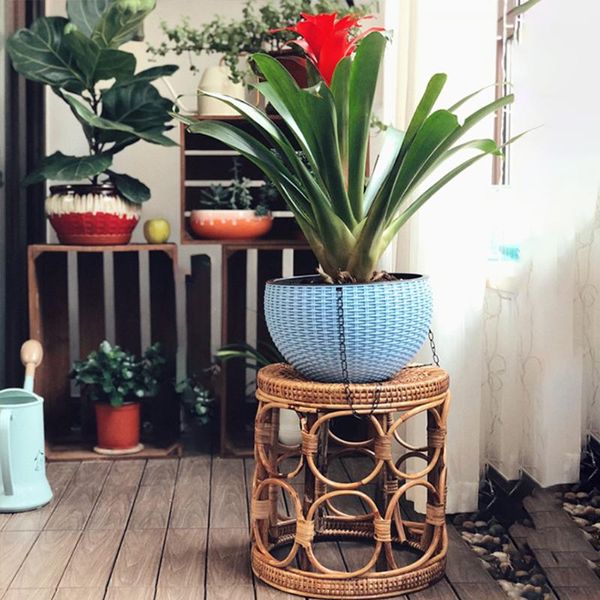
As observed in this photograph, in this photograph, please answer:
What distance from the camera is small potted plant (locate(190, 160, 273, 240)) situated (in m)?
2.76

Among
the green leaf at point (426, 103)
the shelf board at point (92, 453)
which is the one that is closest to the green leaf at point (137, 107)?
the shelf board at point (92, 453)

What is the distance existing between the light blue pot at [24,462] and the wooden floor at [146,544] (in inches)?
1.6

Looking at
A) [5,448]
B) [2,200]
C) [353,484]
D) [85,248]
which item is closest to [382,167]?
[353,484]

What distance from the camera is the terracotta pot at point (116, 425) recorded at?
280cm

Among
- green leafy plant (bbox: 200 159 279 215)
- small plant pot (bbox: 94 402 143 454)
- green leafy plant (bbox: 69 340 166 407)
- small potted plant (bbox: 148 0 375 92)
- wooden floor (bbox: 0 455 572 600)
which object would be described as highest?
small potted plant (bbox: 148 0 375 92)

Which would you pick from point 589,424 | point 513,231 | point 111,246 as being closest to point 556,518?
point 589,424

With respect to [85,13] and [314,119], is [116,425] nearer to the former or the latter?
[85,13]

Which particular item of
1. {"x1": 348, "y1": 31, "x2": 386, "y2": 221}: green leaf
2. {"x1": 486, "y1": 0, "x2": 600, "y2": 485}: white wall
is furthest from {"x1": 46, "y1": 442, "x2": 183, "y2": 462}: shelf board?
{"x1": 348, "y1": 31, "x2": 386, "y2": 221}: green leaf

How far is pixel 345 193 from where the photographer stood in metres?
1.76

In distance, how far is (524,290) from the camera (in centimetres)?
215

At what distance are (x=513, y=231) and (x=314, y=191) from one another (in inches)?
26.2

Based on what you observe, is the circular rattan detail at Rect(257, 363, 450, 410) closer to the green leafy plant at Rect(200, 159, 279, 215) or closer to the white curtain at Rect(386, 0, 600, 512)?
the white curtain at Rect(386, 0, 600, 512)

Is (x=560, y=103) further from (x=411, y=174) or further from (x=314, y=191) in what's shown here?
(x=314, y=191)

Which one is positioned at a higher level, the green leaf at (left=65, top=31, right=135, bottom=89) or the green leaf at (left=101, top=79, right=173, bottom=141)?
the green leaf at (left=65, top=31, right=135, bottom=89)
